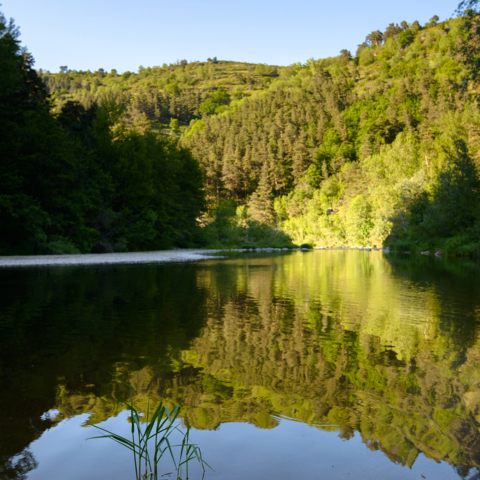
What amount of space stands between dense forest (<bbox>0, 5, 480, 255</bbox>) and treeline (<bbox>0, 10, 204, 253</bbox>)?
0.41 feet

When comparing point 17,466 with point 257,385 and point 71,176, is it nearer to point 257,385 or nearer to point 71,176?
point 257,385

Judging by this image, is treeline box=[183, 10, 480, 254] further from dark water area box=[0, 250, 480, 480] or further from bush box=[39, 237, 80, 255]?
bush box=[39, 237, 80, 255]

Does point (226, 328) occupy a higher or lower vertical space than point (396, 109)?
lower

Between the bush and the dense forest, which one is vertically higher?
the dense forest

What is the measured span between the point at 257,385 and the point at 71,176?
30.0 m

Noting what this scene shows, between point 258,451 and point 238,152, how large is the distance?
10890 centimetres

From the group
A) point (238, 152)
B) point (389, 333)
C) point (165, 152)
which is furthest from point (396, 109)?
point (389, 333)

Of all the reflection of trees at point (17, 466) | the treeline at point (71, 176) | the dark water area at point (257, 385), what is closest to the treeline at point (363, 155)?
the treeline at point (71, 176)

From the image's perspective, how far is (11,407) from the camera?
151 inches

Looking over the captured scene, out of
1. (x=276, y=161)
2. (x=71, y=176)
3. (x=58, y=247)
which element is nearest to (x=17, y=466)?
(x=71, y=176)

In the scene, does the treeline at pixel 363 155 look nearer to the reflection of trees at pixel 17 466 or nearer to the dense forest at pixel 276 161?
the dense forest at pixel 276 161

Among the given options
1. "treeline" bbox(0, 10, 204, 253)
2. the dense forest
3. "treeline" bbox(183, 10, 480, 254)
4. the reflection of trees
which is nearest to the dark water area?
the reflection of trees

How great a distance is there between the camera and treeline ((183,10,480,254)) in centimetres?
4412

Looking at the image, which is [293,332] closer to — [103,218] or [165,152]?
[103,218]
